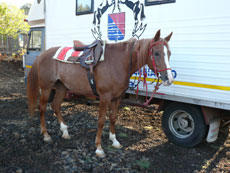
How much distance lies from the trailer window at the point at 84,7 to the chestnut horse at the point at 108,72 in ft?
5.32

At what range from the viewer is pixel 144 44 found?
3418 millimetres

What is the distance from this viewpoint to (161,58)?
3.19 meters

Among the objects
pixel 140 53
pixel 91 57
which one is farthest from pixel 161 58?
pixel 91 57

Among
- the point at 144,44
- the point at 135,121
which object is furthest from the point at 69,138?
the point at 144,44

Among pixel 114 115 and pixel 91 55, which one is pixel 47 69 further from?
pixel 114 115

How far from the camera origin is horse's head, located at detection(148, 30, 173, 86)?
3.12m

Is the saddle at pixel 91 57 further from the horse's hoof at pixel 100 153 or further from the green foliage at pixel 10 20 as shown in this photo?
the green foliage at pixel 10 20

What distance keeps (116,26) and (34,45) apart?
12.2 feet

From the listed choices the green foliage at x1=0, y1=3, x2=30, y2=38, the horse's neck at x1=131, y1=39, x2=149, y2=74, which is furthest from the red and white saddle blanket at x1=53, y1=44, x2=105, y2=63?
the green foliage at x1=0, y1=3, x2=30, y2=38

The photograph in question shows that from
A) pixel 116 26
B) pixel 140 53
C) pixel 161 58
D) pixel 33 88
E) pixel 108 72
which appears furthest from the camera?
pixel 116 26

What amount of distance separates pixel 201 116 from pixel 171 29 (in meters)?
1.68

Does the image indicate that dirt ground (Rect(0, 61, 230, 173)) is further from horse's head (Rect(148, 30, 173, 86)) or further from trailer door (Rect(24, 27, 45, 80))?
trailer door (Rect(24, 27, 45, 80))

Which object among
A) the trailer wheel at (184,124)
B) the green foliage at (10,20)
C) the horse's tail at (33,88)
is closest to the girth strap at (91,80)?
the horse's tail at (33,88)

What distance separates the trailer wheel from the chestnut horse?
1.12m
